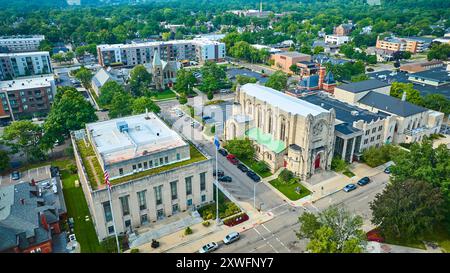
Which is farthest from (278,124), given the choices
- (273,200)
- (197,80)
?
(197,80)

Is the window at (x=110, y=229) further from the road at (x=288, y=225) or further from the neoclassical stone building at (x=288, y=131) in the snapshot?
the neoclassical stone building at (x=288, y=131)

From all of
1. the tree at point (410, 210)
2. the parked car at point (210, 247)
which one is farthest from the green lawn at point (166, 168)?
the tree at point (410, 210)

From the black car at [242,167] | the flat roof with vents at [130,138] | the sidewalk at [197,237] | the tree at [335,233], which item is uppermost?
the flat roof with vents at [130,138]

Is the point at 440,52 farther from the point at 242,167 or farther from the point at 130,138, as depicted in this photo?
the point at 130,138

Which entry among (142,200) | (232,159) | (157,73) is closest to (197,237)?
(142,200)

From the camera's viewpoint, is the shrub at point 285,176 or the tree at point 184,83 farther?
the tree at point 184,83

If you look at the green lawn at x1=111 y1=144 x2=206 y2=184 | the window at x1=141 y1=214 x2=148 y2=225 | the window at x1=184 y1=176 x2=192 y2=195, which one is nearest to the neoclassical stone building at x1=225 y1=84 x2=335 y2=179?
the green lawn at x1=111 y1=144 x2=206 y2=184

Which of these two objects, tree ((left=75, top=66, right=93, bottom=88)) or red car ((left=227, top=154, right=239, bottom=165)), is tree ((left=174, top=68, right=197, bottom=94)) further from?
red car ((left=227, top=154, right=239, bottom=165))

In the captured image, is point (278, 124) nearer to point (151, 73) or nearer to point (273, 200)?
point (273, 200)
